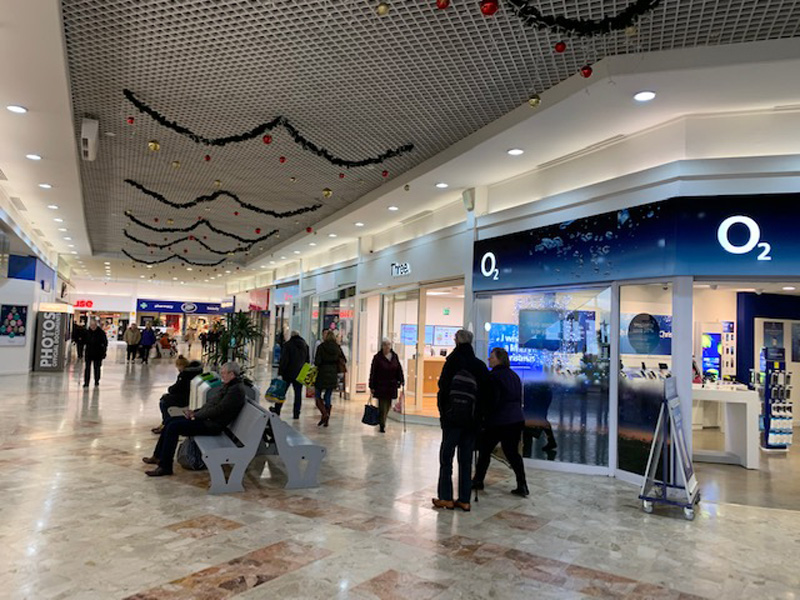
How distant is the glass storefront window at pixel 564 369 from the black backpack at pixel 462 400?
7.47 feet

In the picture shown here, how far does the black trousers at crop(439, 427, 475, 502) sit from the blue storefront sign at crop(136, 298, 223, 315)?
31842 millimetres

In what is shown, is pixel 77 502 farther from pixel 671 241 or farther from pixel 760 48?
pixel 760 48

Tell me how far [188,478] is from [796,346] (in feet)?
38.9

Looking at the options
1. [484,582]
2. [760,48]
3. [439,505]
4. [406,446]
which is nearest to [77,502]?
[439,505]

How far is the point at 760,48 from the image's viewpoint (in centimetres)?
451

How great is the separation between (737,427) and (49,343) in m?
17.0

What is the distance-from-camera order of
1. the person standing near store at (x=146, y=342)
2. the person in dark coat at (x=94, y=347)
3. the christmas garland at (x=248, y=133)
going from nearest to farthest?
the christmas garland at (x=248, y=133), the person in dark coat at (x=94, y=347), the person standing near store at (x=146, y=342)

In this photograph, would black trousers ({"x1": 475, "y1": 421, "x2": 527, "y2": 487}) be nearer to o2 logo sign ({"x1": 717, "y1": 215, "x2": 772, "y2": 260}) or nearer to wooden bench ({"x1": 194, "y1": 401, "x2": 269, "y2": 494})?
wooden bench ({"x1": 194, "y1": 401, "x2": 269, "y2": 494})

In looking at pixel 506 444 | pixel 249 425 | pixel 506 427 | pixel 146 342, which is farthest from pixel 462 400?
pixel 146 342

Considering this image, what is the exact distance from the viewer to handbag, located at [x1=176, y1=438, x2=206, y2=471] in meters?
5.98

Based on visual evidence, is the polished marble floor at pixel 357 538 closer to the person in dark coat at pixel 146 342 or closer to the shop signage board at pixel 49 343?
the shop signage board at pixel 49 343

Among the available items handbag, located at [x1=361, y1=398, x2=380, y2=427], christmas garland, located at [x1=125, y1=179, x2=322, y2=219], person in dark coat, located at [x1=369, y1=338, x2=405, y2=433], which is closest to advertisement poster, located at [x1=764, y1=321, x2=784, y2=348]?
person in dark coat, located at [x1=369, y1=338, x2=405, y2=433]

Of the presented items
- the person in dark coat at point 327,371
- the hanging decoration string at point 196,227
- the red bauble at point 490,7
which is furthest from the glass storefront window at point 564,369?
the hanging decoration string at point 196,227

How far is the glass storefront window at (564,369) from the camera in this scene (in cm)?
662
